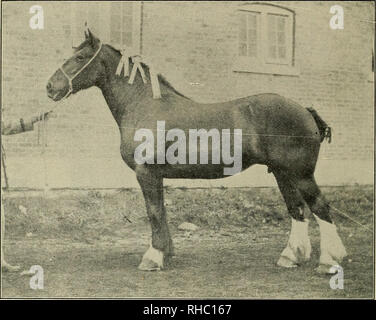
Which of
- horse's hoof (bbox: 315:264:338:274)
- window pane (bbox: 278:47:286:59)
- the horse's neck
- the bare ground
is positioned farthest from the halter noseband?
horse's hoof (bbox: 315:264:338:274)

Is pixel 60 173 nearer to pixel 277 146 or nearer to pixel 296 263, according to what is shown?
pixel 277 146

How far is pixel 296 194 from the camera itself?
5.46m

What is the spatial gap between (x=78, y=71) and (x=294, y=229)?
286 centimetres

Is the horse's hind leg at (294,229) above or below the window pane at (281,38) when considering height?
below

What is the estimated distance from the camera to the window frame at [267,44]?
5.84 metres

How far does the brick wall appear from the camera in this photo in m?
5.21

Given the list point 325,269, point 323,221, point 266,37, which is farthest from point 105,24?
point 325,269

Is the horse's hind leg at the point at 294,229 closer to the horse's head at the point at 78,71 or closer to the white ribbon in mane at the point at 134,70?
the white ribbon in mane at the point at 134,70

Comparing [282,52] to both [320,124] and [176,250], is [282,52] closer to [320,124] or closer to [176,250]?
[320,124]

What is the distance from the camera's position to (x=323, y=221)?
5.32 m

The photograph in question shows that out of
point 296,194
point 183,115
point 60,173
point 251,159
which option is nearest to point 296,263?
point 296,194

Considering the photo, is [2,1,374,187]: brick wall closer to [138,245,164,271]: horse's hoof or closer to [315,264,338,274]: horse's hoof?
[138,245,164,271]: horse's hoof

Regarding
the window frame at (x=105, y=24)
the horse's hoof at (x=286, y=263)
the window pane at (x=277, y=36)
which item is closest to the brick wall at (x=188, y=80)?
the window frame at (x=105, y=24)

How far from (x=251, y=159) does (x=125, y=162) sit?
4.33ft
